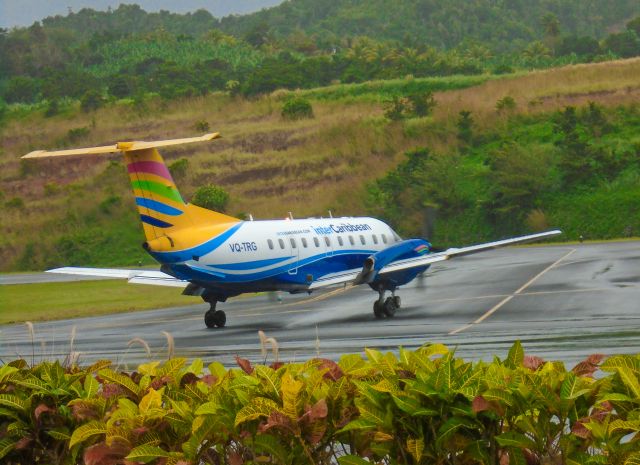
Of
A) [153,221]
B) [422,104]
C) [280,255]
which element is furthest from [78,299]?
[422,104]

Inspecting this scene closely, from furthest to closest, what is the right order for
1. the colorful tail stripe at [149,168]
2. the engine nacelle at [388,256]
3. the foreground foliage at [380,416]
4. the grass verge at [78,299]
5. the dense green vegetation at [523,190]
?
the dense green vegetation at [523,190]
the grass verge at [78,299]
the engine nacelle at [388,256]
the colorful tail stripe at [149,168]
the foreground foliage at [380,416]

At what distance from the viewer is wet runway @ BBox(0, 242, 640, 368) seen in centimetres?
2086

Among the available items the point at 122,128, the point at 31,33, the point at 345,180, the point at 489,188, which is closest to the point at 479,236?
the point at 489,188

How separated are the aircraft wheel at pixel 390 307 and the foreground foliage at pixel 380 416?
21.6m

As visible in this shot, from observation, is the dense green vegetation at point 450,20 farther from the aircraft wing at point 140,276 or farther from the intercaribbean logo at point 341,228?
the aircraft wing at point 140,276

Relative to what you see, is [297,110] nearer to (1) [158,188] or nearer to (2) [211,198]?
(2) [211,198]

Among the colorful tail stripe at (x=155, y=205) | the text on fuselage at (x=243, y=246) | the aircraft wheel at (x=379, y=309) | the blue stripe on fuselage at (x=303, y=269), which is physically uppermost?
the colorful tail stripe at (x=155, y=205)

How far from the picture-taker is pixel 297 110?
8431 cm

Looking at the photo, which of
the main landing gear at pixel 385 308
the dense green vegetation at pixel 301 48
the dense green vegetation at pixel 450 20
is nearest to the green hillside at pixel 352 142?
the dense green vegetation at pixel 301 48

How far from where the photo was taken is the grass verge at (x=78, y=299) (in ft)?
119

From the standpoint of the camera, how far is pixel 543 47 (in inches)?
4756

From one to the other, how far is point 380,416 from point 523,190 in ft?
190

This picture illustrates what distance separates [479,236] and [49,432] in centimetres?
5671

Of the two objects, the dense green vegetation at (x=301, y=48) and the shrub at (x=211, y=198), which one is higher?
the dense green vegetation at (x=301, y=48)
